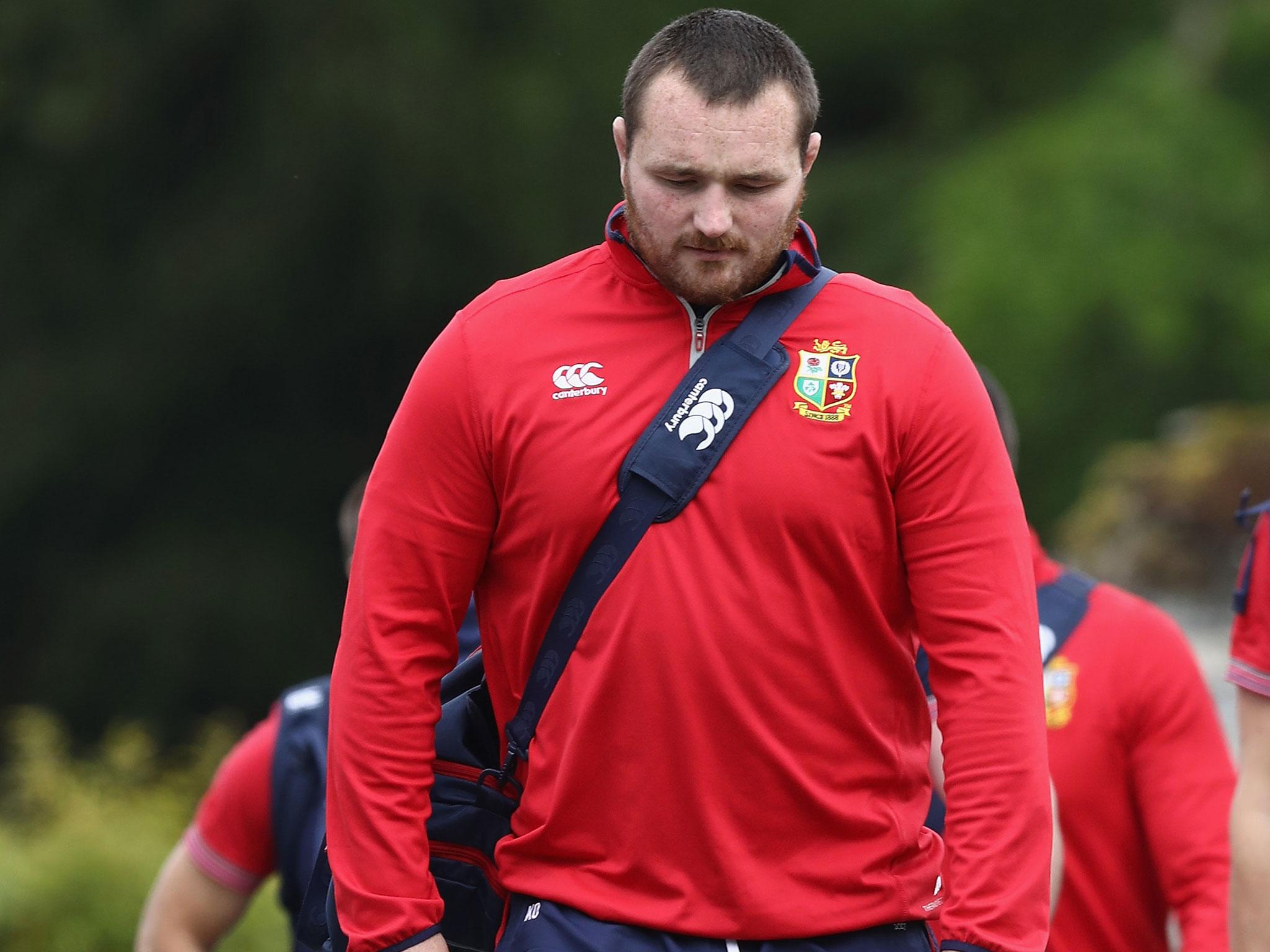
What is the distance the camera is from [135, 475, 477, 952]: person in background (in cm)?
401

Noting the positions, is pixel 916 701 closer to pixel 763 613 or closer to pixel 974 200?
pixel 763 613

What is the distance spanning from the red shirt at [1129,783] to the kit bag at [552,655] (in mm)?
1486

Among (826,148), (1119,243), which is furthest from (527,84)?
(1119,243)

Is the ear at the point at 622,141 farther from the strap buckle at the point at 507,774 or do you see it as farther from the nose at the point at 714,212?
the strap buckle at the point at 507,774

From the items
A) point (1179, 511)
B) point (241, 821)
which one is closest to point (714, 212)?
point (241, 821)

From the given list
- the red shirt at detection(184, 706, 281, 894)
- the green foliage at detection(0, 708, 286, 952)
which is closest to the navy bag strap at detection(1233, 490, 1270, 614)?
the red shirt at detection(184, 706, 281, 894)

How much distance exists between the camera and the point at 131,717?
43.8ft

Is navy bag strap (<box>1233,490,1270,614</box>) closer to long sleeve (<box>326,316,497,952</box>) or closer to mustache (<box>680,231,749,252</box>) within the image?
mustache (<box>680,231,749,252</box>)

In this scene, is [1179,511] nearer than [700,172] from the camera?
No

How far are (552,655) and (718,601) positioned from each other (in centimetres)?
25

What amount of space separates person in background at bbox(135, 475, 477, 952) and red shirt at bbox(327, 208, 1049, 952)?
54.8 inches

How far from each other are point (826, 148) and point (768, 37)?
10.7 meters

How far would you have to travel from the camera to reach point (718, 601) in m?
2.48

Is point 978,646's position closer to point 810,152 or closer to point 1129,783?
point 810,152
